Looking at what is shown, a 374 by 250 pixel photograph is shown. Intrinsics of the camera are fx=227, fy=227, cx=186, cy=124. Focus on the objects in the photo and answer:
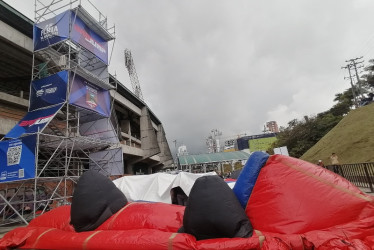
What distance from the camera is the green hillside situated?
17.9 m

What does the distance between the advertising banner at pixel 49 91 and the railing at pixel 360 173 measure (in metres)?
12.4

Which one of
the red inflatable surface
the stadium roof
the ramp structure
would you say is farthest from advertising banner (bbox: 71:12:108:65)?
the stadium roof

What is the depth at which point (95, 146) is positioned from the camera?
39.5 feet

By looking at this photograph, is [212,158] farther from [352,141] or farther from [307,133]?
[352,141]

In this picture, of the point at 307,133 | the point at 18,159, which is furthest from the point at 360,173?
the point at 307,133

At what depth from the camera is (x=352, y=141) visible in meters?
20.1

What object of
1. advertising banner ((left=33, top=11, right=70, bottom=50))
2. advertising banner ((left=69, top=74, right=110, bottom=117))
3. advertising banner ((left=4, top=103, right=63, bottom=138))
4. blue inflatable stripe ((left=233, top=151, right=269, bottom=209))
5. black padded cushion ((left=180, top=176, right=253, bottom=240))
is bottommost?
black padded cushion ((left=180, top=176, right=253, bottom=240))

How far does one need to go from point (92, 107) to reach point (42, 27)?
4.60 meters

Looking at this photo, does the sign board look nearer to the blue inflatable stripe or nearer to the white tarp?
the white tarp

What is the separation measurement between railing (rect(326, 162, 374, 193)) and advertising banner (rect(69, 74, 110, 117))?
12.0 metres

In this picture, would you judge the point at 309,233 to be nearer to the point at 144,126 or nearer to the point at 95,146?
the point at 95,146

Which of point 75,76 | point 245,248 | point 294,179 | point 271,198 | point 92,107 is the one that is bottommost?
point 245,248

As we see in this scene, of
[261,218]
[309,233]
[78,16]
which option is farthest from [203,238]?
[78,16]

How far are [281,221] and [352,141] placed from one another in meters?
22.2
